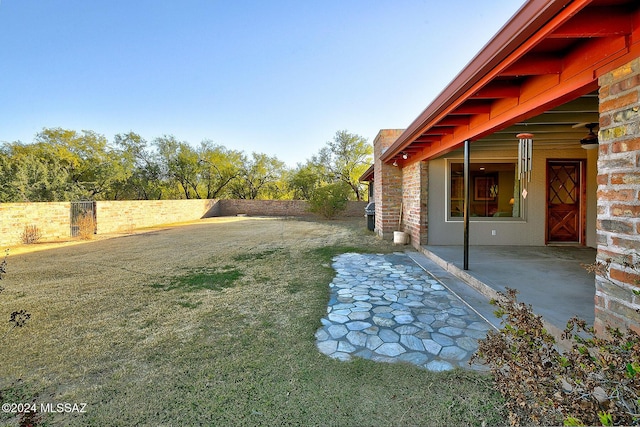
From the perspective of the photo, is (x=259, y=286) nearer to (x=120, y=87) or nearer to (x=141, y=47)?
(x=141, y=47)

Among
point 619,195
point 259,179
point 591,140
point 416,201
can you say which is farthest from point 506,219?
point 259,179

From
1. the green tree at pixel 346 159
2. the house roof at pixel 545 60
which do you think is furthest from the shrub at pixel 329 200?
the house roof at pixel 545 60

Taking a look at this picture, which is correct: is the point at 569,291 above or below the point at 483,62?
below

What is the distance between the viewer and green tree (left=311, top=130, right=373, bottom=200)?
22.4m

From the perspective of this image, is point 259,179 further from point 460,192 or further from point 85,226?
point 460,192

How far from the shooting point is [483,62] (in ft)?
7.58

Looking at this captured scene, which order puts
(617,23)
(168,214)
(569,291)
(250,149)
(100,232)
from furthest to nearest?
(250,149), (168,214), (100,232), (569,291), (617,23)

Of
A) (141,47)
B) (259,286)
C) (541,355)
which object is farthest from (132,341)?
(141,47)

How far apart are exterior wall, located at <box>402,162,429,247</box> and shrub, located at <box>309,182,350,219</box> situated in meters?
9.12

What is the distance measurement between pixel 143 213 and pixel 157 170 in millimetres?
10082

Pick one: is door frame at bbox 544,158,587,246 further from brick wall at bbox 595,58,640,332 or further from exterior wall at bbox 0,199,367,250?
exterior wall at bbox 0,199,367,250

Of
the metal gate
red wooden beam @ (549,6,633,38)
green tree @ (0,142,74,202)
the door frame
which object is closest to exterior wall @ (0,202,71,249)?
the metal gate

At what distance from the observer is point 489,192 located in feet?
23.0

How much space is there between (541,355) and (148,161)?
26.8 meters
